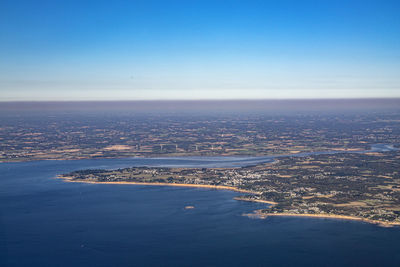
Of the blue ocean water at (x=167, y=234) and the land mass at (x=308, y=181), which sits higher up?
the land mass at (x=308, y=181)

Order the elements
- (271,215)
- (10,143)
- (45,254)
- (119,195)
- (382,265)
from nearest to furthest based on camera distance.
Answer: (382,265) < (45,254) < (271,215) < (119,195) < (10,143)

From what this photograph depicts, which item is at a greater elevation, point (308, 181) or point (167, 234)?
point (308, 181)

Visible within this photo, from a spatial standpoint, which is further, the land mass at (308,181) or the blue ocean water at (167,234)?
the land mass at (308,181)

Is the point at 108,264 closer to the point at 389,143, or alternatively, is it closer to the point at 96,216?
the point at 96,216

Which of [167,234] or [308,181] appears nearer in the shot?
[167,234]

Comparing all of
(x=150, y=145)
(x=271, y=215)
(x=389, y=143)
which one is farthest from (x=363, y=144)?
(x=271, y=215)
